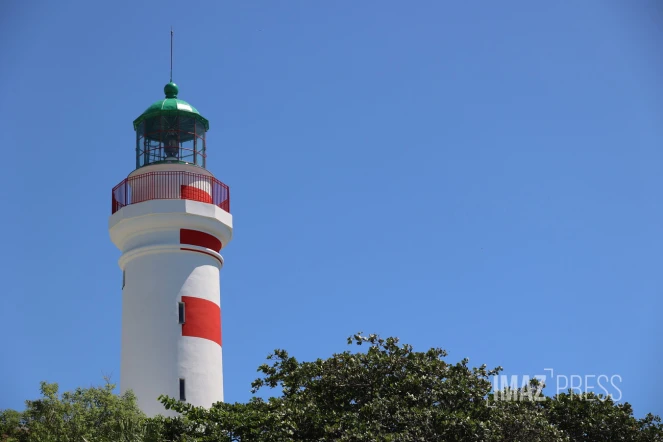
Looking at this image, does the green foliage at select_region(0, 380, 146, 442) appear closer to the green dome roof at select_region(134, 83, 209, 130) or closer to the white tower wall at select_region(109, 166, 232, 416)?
the white tower wall at select_region(109, 166, 232, 416)

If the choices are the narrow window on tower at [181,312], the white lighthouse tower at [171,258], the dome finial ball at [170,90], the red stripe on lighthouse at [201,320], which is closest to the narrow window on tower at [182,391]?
the white lighthouse tower at [171,258]

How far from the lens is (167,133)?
37500mm

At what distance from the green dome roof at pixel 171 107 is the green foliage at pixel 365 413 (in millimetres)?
11023

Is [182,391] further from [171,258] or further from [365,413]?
[365,413]

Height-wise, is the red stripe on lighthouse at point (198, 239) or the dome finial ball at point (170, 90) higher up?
the dome finial ball at point (170, 90)

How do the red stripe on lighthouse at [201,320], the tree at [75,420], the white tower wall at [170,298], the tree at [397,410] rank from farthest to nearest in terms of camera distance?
the red stripe on lighthouse at [201,320] < the white tower wall at [170,298] < the tree at [75,420] < the tree at [397,410]

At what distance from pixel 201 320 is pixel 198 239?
2.62 m

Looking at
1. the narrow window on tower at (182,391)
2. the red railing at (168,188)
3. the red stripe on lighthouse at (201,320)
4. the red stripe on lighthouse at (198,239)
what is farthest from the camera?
the red railing at (168,188)

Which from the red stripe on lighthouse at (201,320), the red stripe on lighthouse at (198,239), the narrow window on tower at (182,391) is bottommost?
the narrow window on tower at (182,391)

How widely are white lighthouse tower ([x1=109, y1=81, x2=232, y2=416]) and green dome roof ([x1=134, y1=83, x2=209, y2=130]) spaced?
0.10 ft

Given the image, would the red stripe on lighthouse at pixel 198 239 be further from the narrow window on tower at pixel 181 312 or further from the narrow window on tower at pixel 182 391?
the narrow window on tower at pixel 182 391

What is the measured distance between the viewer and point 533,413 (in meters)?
26.1

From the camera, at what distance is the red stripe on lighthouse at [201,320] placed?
34562 millimetres

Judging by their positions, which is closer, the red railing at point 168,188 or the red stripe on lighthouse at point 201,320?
the red stripe on lighthouse at point 201,320
